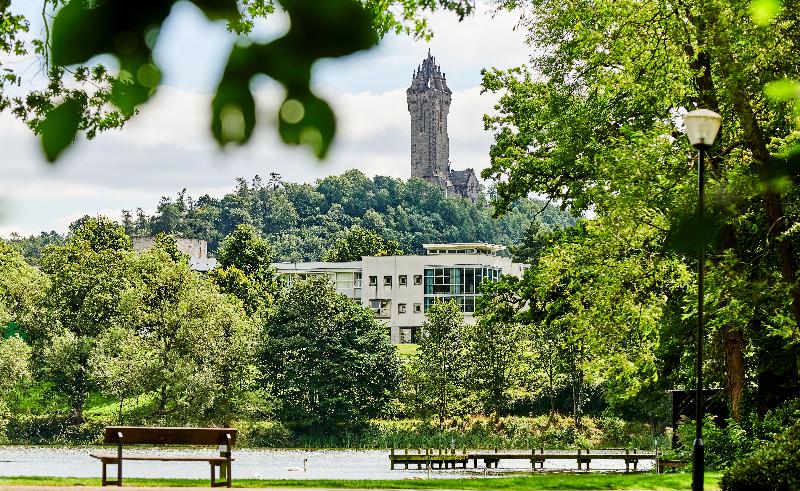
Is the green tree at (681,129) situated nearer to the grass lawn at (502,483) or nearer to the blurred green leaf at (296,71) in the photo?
the grass lawn at (502,483)

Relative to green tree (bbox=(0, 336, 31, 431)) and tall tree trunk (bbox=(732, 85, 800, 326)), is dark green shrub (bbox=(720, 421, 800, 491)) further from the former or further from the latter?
green tree (bbox=(0, 336, 31, 431))

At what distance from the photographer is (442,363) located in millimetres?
62094

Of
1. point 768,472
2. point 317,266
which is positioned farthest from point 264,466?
point 317,266

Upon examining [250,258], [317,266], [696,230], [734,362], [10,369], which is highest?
[317,266]

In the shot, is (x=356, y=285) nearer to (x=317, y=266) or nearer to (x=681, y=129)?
(x=317, y=266)

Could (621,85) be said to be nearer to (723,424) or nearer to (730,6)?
(730,6)

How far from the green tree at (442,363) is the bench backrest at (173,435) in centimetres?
4273

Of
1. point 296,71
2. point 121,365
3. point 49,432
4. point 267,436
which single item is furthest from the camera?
point 49,432

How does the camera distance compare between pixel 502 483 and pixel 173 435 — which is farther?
pixel 502 483

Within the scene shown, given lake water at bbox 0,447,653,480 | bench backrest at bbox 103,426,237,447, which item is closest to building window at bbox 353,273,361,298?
lake water at bbox 0,447,653,480

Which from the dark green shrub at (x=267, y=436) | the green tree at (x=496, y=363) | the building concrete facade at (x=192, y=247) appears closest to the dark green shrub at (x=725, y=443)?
the green tree at (x=496, y=363)

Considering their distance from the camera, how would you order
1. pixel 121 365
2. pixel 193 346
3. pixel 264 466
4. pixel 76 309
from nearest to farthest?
1. pixel 264 466
2. pixel 121 365
3. pixel 193 346
4. pixel 76 309

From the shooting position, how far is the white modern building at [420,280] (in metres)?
96.0

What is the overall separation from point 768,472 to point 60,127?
44.0 ft
